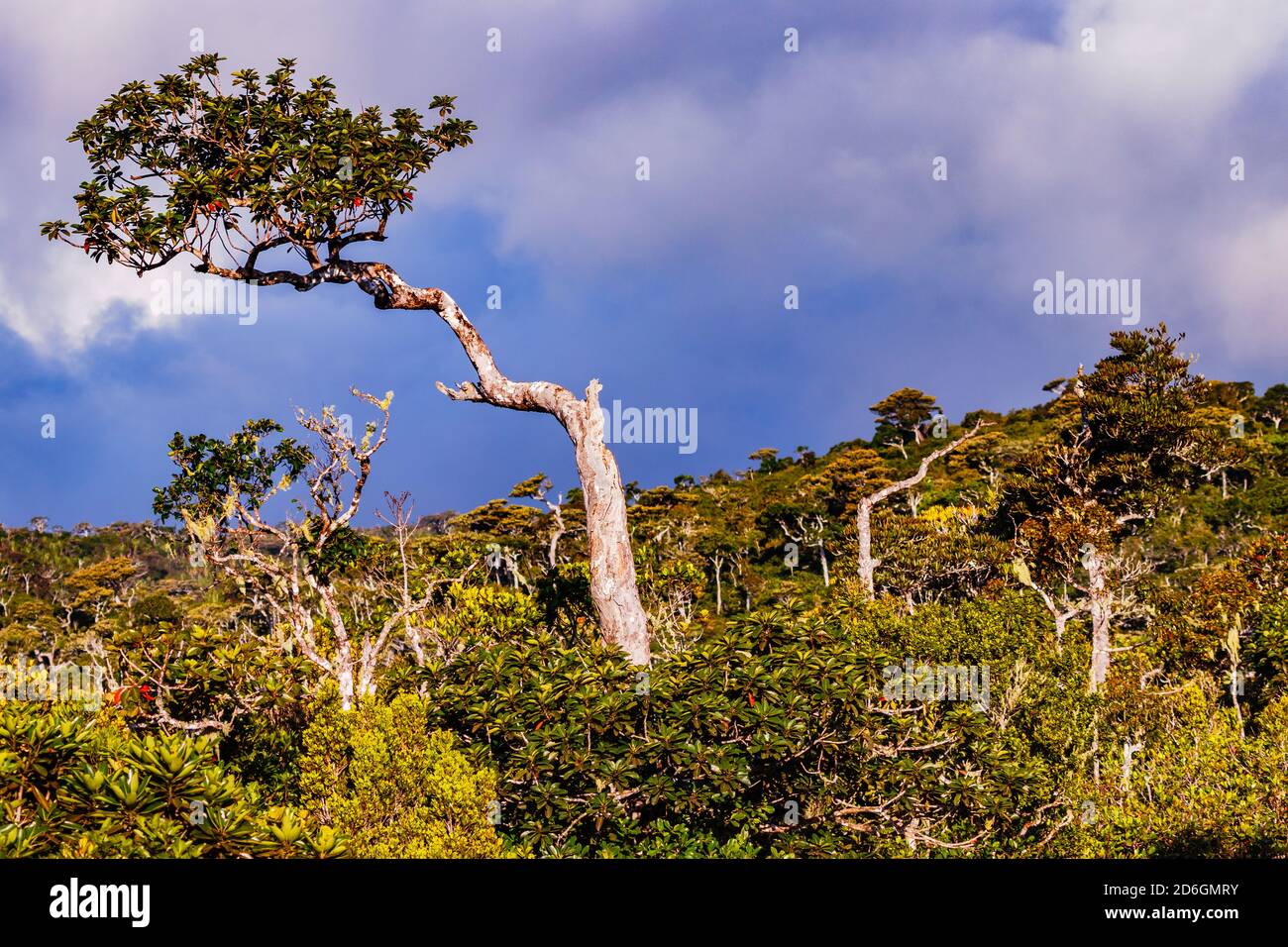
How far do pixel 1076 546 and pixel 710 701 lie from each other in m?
26.7

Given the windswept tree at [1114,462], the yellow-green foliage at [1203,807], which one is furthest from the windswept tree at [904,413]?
the yellow-green foliage at [1203,807]

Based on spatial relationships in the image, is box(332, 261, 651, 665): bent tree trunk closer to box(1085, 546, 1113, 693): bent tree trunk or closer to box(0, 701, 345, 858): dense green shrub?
box(0, 701, 345, 858): dense green shrub

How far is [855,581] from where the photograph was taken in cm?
2970

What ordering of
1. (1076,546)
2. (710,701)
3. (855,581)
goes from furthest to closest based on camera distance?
(1076,546)
(855,581)
(710,701)

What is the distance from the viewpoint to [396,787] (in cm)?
1101

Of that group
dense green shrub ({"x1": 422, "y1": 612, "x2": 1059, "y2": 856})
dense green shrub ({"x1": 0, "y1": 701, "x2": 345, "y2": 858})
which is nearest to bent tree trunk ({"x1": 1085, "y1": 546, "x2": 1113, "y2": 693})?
dense green shrub ({"x1": 422, "y1": 612, "x2": 1059, "y2": 856})

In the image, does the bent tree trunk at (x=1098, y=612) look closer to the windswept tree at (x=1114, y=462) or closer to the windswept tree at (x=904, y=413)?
the windswept tree at (x=1114, y=462)

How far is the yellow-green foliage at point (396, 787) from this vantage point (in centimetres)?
1030

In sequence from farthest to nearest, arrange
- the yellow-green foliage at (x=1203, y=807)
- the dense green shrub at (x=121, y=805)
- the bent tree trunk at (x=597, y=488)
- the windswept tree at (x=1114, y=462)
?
the windswept tree at (x=1114, y=462), the yellow-green foliage at (x=1203, y=807), the bent tree trunk at (x=597, y=488), the dense green shrub at (x=121, y=805)

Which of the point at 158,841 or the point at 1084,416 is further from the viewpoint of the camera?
the point at 1084,416

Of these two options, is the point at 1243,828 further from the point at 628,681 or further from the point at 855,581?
the point at 855,581
